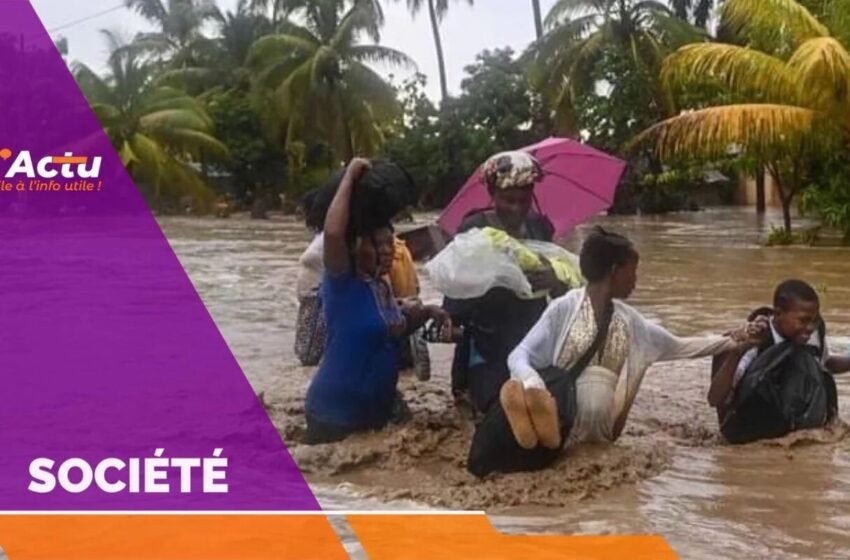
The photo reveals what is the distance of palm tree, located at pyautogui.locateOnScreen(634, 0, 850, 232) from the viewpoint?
15102 millimetres

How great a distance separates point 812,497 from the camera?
4.03 meters

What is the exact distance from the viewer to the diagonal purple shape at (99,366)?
4.12 metres

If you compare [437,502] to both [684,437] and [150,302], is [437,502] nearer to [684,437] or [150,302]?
[684,437]

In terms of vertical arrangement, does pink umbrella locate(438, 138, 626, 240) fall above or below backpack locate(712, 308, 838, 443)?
above

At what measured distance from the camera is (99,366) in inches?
268

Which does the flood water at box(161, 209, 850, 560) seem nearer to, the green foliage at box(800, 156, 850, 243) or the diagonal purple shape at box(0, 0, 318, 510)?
the diagonal purple shape at box(0, 0, 318, 510)

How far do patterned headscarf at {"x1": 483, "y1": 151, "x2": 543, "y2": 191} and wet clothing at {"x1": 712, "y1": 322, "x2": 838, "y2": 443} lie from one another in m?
0.88

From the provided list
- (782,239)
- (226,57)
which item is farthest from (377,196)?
(782,239)

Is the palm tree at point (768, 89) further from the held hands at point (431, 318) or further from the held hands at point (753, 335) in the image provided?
the held hands at point (431, 318)

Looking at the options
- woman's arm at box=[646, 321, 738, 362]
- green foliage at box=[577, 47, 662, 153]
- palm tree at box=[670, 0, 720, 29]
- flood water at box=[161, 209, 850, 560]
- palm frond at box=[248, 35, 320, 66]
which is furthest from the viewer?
palm tree at box=[670, 0, 720, 29]

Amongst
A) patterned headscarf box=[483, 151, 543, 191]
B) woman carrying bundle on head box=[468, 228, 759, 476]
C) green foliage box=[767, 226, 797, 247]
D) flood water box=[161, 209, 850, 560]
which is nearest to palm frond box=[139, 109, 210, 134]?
flood water box=[161, 209, 850, 560]

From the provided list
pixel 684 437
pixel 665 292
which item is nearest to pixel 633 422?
pixel 684 437

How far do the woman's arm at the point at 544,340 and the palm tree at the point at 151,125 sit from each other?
8.88 metres

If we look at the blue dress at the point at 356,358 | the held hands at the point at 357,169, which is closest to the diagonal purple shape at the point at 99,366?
the blue dress at the point at 356,358
